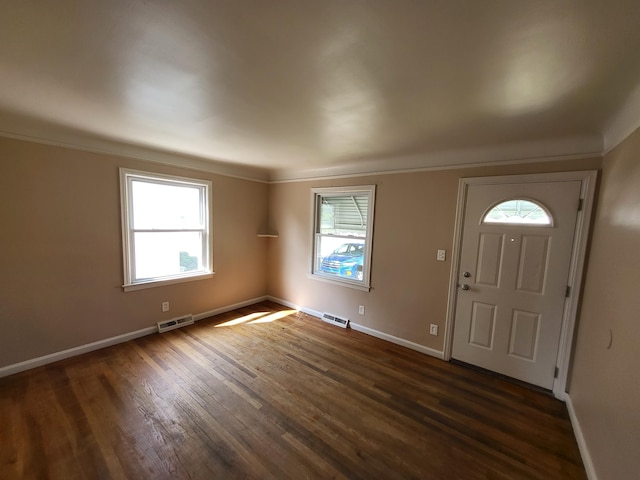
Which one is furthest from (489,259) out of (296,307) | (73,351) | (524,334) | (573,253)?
(73,351)

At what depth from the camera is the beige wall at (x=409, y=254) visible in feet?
9.49

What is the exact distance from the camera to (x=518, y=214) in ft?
8.32

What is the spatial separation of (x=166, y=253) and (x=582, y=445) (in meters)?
4.49

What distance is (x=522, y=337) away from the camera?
254 centimetres

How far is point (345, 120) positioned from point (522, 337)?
271 cm

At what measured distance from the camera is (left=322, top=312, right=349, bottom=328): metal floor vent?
3766 millimetres

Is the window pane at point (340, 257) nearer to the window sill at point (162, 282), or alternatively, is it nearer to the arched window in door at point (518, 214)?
the arched window in door at point (518, 214)

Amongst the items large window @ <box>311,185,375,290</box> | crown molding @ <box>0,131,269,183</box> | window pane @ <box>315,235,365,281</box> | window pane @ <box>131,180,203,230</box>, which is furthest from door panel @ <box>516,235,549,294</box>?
window pane @ <box>131,180,203,230</box>

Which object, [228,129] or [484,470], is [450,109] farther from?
[484,470]

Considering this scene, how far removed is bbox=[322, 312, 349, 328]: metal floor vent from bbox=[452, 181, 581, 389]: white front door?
145 centimetres

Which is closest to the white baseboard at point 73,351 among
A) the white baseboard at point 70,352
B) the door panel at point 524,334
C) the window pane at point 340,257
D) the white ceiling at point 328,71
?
the white baseboard at point 70,352

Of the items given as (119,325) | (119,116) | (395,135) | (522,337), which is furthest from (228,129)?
(522,337)

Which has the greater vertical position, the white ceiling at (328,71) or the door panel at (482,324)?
the white ceiling at (328,71)

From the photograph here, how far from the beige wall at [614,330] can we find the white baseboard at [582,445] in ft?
0.16
